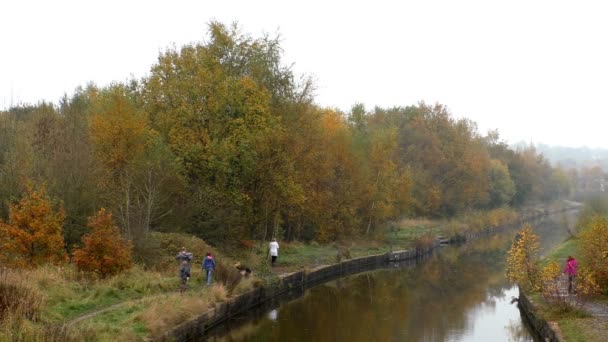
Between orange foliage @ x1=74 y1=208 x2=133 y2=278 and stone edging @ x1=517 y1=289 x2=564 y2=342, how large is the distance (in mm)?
13590

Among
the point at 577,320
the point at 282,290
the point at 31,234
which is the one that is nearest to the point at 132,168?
the point at 31,234

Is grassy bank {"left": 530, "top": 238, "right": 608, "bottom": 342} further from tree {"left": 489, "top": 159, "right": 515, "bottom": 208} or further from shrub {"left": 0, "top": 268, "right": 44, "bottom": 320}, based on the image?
tree {"left": 489, "top": 159, "right": 515, "bottom": 208}

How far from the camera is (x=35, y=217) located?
21.4 meters

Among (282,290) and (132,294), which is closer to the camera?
(132,294)

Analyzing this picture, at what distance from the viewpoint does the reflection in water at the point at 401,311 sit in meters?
22.0

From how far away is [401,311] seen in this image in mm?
26938

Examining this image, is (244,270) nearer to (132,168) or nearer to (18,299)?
(132,168)

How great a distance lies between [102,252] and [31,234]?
8.46ft

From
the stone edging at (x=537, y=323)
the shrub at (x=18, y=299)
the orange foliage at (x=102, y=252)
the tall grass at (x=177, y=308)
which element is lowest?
the stone edging at (x=537, y=323)

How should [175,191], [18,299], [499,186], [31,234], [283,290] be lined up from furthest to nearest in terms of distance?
[499,186]
[175,191]
[283,290]
[31,234]
[18,299]

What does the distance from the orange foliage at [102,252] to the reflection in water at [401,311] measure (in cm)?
416

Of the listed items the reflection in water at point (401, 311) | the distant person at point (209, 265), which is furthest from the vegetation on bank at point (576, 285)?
the distant person at point (209, 265)

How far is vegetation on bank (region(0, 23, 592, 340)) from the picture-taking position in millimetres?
19250

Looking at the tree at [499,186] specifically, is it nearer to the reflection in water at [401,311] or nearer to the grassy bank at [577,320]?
the reflection in water at [401,311]
